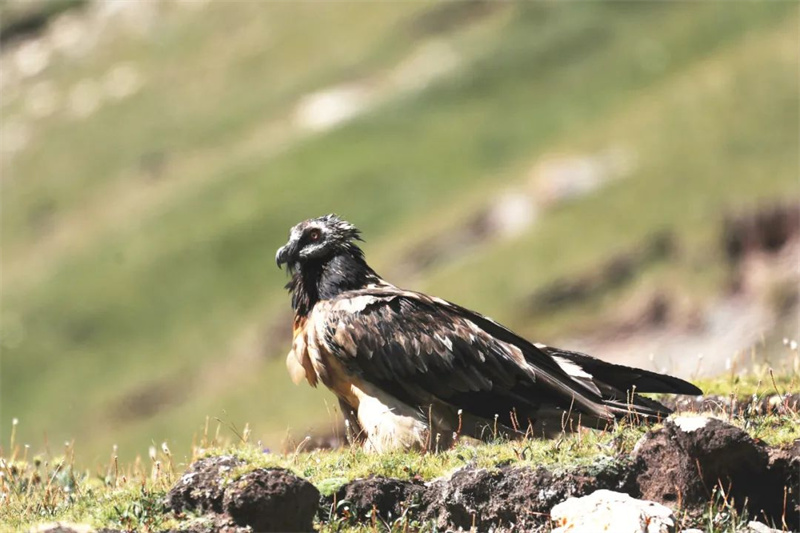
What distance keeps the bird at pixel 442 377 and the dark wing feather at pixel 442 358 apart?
0.01m

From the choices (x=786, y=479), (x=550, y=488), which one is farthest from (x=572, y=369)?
(x=786, y=479)

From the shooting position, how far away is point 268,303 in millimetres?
85500

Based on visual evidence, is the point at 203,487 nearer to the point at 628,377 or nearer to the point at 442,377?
the point at 442,377

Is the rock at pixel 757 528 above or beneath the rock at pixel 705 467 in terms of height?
beneath

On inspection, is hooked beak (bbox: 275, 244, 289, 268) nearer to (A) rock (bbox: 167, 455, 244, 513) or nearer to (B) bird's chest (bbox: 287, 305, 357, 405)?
(B) bird's chest (bbox: 287, 305, 357, 405)

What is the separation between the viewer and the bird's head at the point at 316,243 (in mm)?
14672

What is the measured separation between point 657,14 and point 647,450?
95.7m

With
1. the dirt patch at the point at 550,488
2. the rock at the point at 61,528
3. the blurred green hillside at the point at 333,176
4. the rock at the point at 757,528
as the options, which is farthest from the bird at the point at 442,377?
the blurred green hillside at the point at 333,176

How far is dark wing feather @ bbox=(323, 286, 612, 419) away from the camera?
13.1m

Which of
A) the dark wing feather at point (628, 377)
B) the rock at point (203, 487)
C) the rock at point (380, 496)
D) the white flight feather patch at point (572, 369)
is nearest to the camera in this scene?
the rock at point (203, 487)

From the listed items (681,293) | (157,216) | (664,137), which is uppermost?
(157,216)

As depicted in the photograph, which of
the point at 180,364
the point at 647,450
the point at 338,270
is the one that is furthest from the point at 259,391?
the point at 647,450

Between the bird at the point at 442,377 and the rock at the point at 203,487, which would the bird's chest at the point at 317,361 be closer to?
the bird at the point at 442,377

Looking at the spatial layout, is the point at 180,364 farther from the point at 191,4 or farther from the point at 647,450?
the point at 191,4
